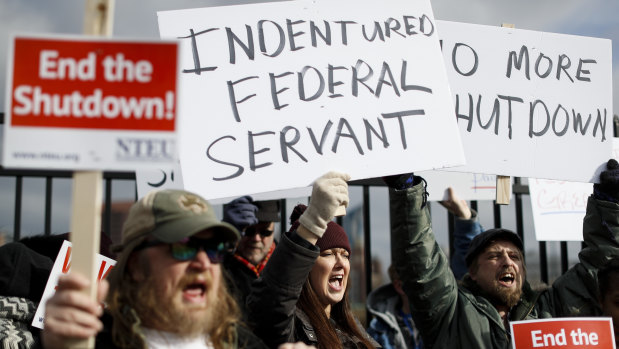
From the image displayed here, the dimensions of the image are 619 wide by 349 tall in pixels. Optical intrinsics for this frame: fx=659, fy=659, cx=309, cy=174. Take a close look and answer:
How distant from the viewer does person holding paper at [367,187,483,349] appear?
4.00m

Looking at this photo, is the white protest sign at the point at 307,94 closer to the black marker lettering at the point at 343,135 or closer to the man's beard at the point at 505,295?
the black marker lettering at the point at 343,135

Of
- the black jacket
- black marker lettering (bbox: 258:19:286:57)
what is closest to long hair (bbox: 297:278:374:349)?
the black jacket

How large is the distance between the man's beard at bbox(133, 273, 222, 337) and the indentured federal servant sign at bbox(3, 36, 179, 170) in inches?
18.5

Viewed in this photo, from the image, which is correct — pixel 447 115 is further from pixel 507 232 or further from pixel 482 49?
pixel 507 232

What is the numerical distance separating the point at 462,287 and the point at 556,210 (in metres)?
1.35

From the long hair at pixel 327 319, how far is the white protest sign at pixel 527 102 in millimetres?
926

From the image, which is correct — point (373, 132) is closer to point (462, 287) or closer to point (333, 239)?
point (333, 239)

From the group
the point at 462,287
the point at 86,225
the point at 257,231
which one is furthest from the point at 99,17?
the point at 462,287

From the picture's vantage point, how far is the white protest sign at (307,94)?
106 inches

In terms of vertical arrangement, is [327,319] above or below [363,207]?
below

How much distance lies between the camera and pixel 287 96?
2.84m

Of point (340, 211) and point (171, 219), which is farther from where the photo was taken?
point (340, 211)

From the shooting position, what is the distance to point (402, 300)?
185 inches

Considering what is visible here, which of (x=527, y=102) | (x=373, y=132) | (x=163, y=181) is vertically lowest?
(x=163, y=181)
